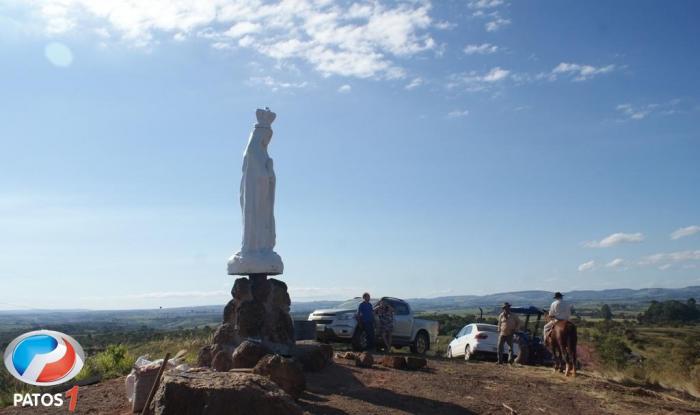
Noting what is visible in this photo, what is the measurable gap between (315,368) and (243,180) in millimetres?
4100

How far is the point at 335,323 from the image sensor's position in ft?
56.1

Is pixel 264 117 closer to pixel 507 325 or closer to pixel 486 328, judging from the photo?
pixel 507 325

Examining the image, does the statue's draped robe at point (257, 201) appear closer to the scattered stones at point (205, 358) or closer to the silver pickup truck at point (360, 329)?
the scattered stones at point (205, 358)

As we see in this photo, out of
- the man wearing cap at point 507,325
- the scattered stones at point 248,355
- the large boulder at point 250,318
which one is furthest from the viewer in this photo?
the man wearing cap at point 507,325

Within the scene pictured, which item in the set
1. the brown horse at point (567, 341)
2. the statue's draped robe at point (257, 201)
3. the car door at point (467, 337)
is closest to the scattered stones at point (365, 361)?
the statue's draped robe at point (257, 201)

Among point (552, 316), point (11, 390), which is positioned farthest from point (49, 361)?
point (552, 316)

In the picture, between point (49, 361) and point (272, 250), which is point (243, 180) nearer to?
point (272, 250)

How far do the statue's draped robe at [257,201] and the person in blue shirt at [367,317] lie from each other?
468cm

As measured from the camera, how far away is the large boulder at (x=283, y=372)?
8.59 meters

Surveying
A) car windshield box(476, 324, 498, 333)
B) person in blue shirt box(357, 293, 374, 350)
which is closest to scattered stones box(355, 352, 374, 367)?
person in blue shirt box(357, 293, 374, 350)

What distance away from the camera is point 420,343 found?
19.3 meters

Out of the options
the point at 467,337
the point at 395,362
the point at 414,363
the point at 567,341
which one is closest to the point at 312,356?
the point at 395,362

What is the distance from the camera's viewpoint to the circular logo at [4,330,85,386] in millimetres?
8477

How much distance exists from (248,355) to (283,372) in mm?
1263
